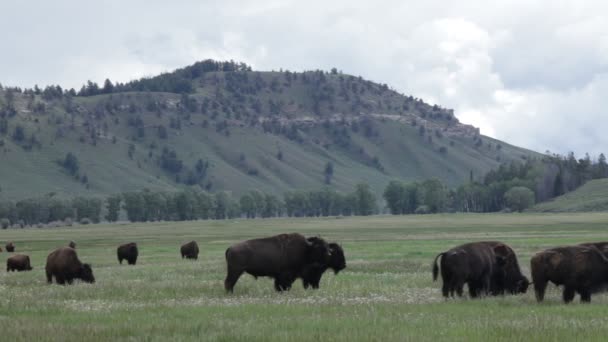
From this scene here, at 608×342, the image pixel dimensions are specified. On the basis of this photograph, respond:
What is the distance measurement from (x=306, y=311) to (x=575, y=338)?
6851mm

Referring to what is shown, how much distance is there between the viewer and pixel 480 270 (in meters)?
23.6

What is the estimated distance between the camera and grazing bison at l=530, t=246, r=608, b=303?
70.6 ft

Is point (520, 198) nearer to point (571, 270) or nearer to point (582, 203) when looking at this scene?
point (582, 203)

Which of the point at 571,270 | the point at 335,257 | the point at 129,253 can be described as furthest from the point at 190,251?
the point at 571,270

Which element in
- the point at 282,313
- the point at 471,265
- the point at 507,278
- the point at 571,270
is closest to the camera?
the point at 282,313

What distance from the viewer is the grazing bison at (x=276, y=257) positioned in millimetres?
24797

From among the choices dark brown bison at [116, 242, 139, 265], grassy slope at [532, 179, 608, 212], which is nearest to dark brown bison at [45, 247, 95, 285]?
dark brown bison at [116, 242, 139, 265]

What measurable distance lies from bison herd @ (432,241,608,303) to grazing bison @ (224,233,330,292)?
4663 millimetres

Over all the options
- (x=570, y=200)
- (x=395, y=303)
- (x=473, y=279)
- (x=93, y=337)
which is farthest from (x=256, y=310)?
(x=570, y=200)

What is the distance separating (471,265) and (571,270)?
9.79 feet

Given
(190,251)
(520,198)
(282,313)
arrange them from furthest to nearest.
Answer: (520,198)
(190,251)
(282,313)


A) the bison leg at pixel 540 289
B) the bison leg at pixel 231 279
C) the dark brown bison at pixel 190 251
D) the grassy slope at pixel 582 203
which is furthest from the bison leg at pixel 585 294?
the grassy slope at pixel 582 203

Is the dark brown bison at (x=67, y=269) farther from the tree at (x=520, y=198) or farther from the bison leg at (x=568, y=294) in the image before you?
the tree at (x=520, y=198)

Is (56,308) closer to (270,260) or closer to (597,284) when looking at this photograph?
(270,260)
